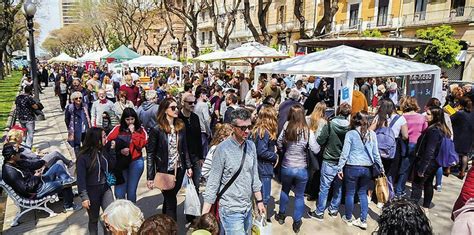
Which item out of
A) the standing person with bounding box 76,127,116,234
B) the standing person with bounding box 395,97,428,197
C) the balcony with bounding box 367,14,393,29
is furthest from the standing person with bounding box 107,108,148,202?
the balcony with bounding box 367,14,393,29

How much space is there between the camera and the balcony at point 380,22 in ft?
94.4

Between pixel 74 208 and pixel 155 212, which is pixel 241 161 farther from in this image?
pixel 74 208

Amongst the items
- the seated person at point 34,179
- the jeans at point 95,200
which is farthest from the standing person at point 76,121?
the jeans at point 95,200

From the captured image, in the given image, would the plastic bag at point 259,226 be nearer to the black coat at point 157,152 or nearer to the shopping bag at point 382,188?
the black coat at point 157,152

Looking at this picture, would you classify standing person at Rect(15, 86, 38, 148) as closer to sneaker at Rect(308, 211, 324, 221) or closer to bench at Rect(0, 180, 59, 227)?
bench at Rect(0, 180, 59, 227)

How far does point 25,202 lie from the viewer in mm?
4746

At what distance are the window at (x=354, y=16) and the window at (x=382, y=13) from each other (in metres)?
2.13

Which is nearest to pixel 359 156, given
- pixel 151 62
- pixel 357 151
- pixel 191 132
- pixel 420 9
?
pixel 357 151

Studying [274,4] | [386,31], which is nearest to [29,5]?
[386,31]

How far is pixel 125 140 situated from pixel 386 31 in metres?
29.8

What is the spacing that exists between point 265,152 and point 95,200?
6.67 ft

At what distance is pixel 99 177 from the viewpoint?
12.2 ft

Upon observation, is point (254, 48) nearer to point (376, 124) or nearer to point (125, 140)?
point (376, 124)

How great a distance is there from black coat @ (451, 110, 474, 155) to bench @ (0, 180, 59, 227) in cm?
716
